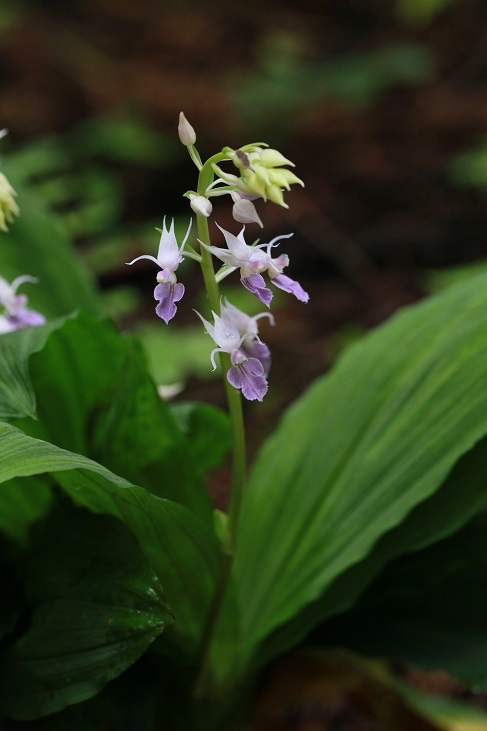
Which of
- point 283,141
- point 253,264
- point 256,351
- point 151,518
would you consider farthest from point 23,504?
point 283,141

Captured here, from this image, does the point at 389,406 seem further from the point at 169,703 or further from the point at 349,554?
the point at 169,703

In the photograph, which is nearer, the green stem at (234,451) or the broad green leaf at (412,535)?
the green stem at (234,451)

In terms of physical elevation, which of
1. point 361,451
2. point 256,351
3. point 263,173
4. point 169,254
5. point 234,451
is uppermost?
point 263,173

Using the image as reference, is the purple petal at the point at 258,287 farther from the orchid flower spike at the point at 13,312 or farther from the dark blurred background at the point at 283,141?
the dark blurred background at the point at 283,141

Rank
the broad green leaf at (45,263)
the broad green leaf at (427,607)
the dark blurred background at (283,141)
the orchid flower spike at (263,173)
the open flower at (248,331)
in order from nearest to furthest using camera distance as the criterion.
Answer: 1. the orchid flower spike at (263,173)
2. the open flower at (248,331)
3. the broad green leaf at (427,607)
4. the broad green leaf at (45,263)
5. the dark blurred background at (283,141)

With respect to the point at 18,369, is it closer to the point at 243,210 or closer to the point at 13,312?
the point at 13,312

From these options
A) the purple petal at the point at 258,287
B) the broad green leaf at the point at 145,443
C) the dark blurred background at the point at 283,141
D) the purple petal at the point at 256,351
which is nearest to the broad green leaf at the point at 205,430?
the broad green leaf at the point at 145,443

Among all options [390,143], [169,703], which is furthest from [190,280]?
[169,703]

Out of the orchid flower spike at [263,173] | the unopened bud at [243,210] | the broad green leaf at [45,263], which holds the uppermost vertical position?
the orchid flower spike at [263,173]
